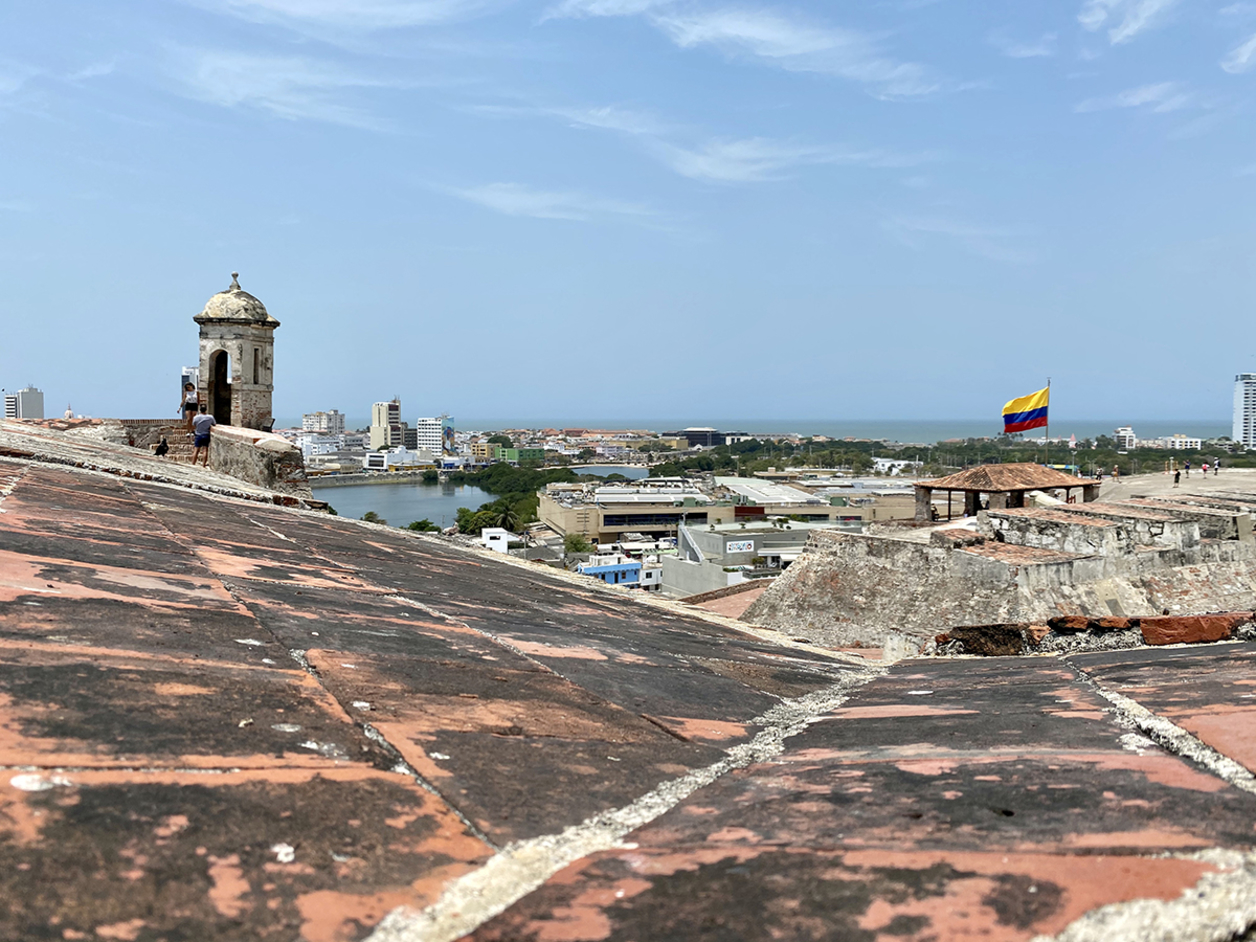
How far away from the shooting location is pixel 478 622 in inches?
152

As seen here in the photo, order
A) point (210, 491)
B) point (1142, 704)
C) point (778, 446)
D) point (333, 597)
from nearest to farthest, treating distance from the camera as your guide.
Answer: point (1142, 704) < point (333, 597) < point (210, 491) < point (778, 446)

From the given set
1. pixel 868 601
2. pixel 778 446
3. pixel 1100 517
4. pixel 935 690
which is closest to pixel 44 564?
pixel 935 690

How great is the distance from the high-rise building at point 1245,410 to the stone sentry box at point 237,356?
144 meters

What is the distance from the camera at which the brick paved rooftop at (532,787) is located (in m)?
1.35

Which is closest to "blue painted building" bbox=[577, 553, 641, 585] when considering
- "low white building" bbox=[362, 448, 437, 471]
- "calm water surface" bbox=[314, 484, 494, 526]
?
"calm water surface" bbox=[314, 484, 494, 526]

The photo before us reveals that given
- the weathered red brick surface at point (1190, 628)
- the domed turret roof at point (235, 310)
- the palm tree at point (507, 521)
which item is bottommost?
the palm tree at point (507, 521)

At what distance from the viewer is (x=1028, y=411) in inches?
722

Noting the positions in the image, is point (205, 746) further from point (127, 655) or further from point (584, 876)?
point (584, 876)

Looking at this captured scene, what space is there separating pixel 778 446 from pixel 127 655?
18140cm

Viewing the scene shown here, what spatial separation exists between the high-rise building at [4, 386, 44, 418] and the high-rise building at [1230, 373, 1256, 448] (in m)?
145

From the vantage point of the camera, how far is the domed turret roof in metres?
14.8

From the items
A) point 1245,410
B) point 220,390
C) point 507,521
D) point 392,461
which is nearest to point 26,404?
point 220,390

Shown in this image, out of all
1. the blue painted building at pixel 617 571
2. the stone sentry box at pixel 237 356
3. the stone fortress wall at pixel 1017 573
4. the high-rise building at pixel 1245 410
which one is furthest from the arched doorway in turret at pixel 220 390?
the high-rise building at pixel 1245 410

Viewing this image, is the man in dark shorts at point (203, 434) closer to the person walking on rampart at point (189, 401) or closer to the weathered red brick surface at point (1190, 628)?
the person walking on rampart at point (189, 401)
